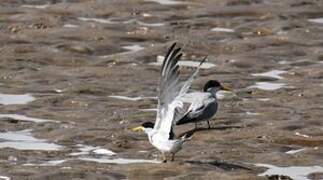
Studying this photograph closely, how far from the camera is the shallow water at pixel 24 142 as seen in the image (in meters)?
13.4

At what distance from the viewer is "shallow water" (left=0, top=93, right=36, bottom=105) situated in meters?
15.7

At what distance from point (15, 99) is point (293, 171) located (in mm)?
4720

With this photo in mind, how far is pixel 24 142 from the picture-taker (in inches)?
538

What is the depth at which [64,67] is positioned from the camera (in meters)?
18.0

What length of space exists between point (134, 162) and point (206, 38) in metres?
7.38

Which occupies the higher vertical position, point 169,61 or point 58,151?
point 169,61

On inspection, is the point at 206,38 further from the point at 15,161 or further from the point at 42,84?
the point at 15,161

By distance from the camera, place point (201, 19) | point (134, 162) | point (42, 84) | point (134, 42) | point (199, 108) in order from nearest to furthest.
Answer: point (134, 162), point (199, 108), point (42, 84), point (134, 42), point (201, 19)

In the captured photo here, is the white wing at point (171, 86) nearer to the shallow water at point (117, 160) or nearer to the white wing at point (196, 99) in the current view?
the shallow water at point (117, 160)

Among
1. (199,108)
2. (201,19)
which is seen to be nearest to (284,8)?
(201,19)

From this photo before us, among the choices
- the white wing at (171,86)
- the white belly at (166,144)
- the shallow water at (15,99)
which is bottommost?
the shallow water at (15,99)

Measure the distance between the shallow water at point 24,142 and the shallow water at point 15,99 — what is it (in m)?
1.55

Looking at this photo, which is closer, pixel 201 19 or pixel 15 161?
pixel 15 161

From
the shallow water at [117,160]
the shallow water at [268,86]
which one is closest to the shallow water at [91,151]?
the shallow water at [117,160]
